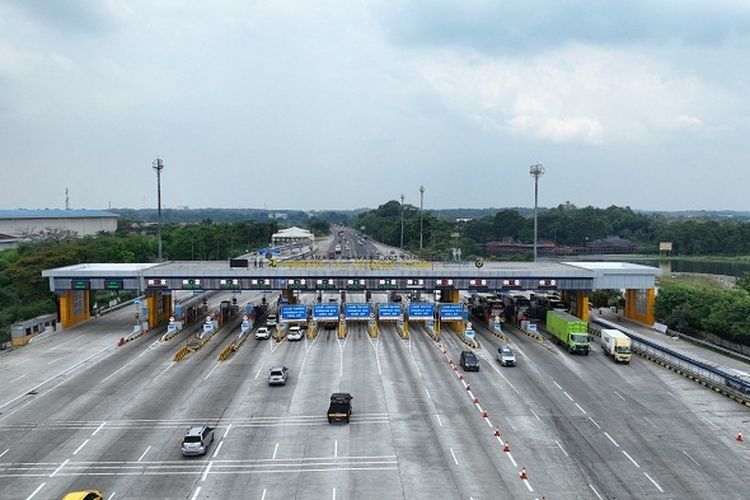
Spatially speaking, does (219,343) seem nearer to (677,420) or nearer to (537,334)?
(537,334)

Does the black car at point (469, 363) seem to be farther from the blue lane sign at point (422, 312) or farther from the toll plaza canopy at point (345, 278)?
the toll plaza canopy at point (345, 278)

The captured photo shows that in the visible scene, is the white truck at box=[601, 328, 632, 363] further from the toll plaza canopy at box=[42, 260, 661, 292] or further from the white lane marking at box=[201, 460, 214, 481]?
the white lane marking at box=[201, 460, 214, 481]

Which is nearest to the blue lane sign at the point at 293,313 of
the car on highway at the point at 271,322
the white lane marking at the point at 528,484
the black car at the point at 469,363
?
the car on highway at the point at 271,322

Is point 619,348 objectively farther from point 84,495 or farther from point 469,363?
point 84,495

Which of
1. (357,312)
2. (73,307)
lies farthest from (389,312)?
(73,307)

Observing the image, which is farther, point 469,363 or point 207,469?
point 469,363

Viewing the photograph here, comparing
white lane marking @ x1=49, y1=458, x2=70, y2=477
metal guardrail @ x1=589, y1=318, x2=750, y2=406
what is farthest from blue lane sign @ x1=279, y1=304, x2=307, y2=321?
white lane marking @ x1=49, y1=458, x2=70, y2=477

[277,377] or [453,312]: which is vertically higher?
[453,312]
